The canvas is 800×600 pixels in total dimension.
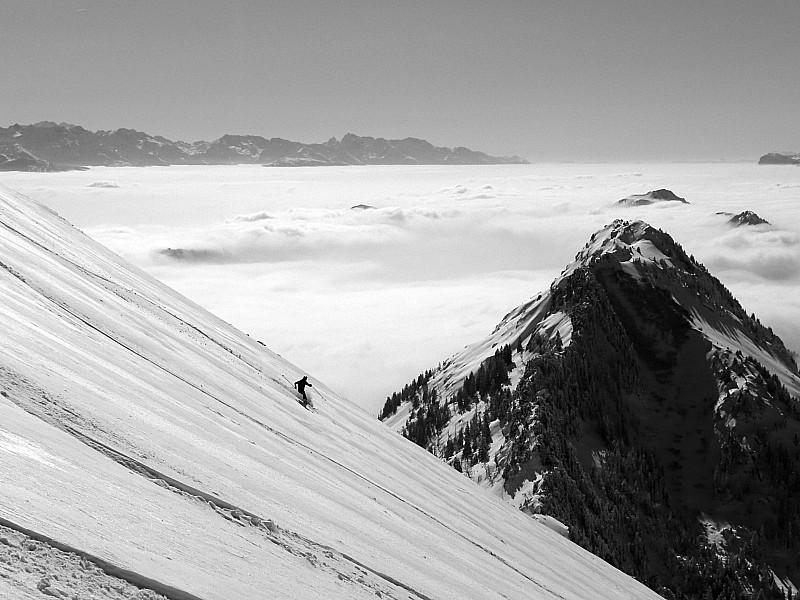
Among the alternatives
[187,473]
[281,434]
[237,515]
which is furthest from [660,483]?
[187,473]

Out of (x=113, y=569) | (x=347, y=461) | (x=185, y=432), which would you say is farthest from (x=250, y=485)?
(x=347, y=461)

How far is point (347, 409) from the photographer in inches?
1203

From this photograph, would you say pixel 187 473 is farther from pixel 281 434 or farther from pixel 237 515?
pixel 281 434

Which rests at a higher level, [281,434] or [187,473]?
[187,473]

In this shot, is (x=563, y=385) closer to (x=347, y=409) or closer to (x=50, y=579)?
(x=347, y=409)

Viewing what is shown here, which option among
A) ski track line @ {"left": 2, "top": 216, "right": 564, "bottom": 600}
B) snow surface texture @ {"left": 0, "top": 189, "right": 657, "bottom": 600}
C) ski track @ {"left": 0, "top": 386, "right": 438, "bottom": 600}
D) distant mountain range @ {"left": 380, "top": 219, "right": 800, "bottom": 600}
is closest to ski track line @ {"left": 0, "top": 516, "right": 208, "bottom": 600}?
snow surface texture @ {"left": 0, "top": 189, "right": 657, "bottom": 600}

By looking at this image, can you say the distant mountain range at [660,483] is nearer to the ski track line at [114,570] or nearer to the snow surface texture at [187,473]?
the snow surface texture at [187,473]

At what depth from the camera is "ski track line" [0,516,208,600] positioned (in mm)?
6844

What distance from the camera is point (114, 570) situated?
711 centimetres

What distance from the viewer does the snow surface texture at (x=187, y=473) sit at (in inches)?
310

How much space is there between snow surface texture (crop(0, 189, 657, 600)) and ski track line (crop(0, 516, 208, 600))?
0.06 ft

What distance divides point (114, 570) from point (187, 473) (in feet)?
12.4

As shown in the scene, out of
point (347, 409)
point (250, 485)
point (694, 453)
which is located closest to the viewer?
point (250, 485)

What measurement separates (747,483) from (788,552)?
21178mm
